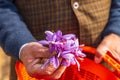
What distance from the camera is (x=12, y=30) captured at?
84 cm

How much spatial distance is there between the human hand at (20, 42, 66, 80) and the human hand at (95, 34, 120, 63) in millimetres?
182

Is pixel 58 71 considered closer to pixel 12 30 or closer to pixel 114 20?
pixel 12 30

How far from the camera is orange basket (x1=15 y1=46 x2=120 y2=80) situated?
0.82m

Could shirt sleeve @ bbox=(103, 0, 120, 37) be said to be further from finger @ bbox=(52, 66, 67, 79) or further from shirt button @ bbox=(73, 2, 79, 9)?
finger @ bbox=(52, 66, 67, 79)

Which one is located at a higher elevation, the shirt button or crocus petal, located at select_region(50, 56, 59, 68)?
the shirt button

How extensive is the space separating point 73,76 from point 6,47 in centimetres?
23

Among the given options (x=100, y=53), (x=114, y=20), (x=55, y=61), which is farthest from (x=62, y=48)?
(x=114, y=20)

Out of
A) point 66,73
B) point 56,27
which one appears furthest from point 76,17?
point 66,73

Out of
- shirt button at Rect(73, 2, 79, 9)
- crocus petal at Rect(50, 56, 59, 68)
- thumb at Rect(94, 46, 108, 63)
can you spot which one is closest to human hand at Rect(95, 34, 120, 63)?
thumb at Rect(94, 46, 108, 63)

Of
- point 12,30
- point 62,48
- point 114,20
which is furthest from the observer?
point 114,20

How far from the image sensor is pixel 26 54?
29.7 inches

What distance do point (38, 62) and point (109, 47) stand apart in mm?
254

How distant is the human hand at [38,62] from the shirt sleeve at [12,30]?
0.06m

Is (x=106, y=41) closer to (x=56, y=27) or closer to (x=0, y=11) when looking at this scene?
(x=56, y=27)
